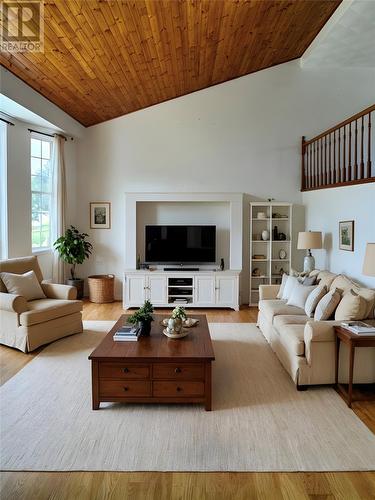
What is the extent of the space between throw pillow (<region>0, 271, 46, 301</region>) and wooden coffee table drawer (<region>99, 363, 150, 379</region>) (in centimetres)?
222

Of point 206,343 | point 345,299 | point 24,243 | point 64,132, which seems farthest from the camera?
point 64,132

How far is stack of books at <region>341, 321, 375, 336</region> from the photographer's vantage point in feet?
10.7

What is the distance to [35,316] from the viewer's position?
4445 millimetres

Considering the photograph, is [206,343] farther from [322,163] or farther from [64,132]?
[64,132]

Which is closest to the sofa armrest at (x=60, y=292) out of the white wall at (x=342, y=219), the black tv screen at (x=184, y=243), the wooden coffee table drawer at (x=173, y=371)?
the black tv screen at (x=184, y=243)

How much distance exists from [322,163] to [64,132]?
175 inches

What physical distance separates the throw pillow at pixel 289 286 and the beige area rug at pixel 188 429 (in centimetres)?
148

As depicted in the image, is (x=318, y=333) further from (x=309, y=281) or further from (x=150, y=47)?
(x=150, y=47)

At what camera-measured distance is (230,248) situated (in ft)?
23.0

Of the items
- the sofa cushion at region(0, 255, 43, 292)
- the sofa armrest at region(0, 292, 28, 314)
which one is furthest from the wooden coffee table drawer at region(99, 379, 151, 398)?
the sofa cushion at region(0, 255, 43, 292)

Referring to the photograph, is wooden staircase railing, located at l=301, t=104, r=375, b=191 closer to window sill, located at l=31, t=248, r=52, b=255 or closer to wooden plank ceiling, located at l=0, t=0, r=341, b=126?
wooden plank ceiling, located at l=0, t=0, r=341, b=126

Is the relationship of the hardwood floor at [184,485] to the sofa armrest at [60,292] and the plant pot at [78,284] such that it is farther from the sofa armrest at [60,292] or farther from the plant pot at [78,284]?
the plant pot at [78,284]

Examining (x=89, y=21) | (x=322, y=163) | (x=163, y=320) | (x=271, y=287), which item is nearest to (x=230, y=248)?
(x=271, y=287)

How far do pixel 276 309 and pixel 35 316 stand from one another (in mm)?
2897
